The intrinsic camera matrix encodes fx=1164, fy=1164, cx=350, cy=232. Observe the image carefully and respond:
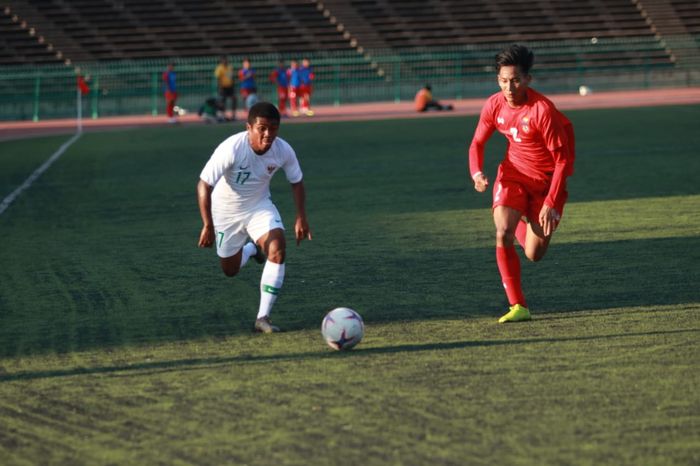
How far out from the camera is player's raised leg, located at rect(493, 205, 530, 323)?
807 cm

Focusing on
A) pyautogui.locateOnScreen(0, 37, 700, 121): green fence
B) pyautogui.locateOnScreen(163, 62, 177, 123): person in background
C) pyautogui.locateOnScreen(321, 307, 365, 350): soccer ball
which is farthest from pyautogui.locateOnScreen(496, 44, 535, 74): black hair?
pyautogui.locateOnScreen(0, 37, 700, 121): green fence

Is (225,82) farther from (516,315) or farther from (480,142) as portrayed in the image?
(516,315)

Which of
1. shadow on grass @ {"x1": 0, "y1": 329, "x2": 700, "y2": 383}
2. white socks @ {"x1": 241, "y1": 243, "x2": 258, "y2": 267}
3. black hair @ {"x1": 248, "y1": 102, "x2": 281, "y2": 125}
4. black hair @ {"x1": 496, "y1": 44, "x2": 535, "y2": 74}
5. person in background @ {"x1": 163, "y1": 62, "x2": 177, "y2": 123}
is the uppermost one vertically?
person in background @ {"x1": 163, "y1": 62, "x2": 177, "y2": 123}

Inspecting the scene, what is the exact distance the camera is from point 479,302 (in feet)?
28.6

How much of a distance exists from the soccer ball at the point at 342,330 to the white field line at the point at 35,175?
9.19m

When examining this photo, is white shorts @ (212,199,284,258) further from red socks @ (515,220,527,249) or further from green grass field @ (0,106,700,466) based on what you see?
red socks @ (515,220,527,249)

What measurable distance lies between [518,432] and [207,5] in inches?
1724

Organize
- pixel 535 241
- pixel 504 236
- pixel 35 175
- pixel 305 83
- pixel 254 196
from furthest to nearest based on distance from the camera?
pixel 305 83
pixel 35 175
pixel 535 241
pixel 254 196
pixel 504 236

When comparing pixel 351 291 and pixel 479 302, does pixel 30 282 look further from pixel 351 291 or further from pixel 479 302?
pixel 479 302

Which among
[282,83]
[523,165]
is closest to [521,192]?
[523,165]

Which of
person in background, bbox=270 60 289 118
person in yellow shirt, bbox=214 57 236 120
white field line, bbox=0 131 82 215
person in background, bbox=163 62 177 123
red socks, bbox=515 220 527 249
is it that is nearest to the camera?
red socks, bbox=515 220 527 249

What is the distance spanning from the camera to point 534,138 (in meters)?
8.16

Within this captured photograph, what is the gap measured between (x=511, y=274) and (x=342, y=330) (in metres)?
1.58

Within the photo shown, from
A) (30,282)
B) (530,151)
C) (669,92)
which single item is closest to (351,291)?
(530,151)
